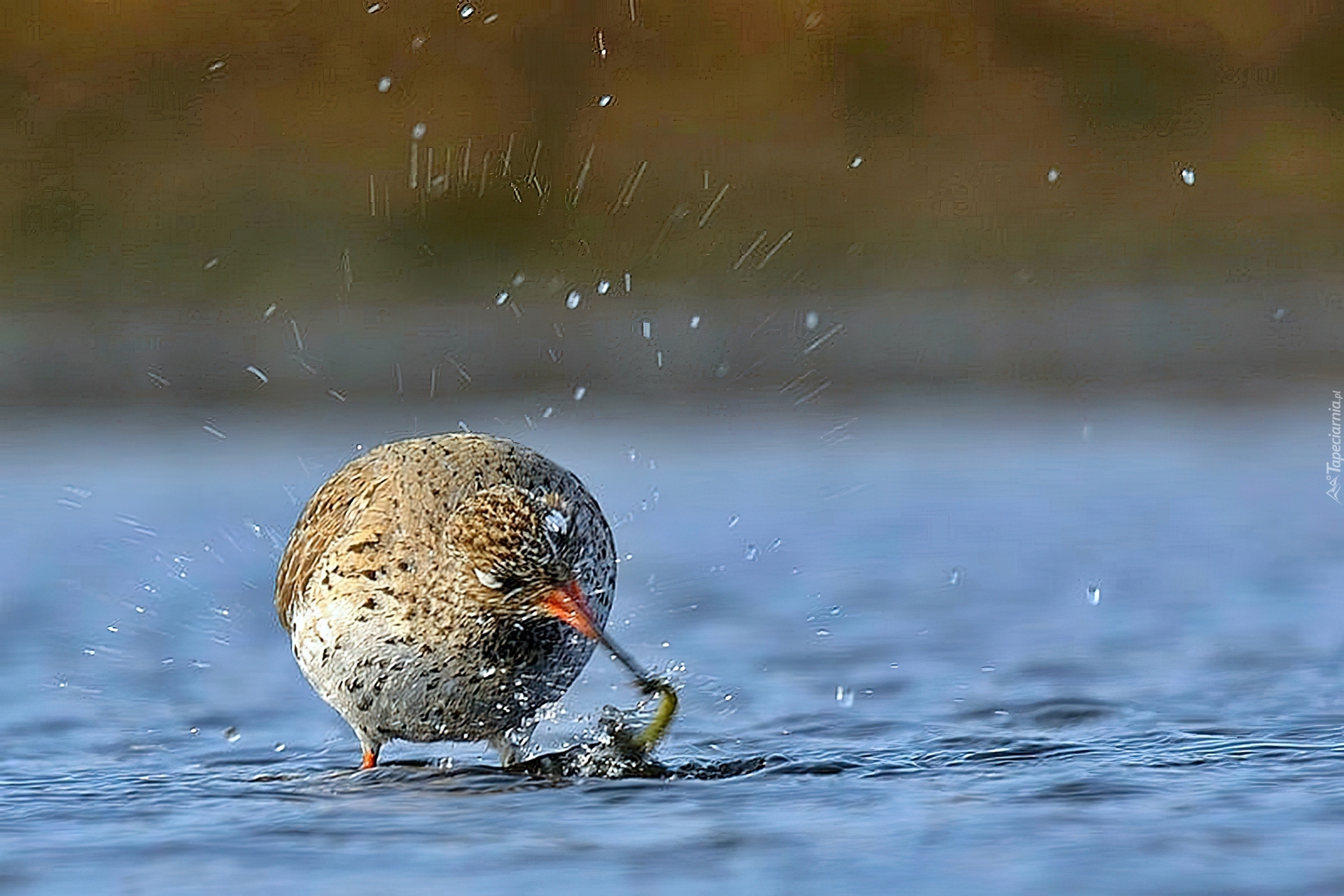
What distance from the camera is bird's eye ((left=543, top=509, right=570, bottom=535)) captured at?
8141 millimetres

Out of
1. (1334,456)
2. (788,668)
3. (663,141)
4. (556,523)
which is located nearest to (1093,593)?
(788,668)

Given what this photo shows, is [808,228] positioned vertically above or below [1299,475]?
above

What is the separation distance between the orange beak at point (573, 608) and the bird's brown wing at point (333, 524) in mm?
754

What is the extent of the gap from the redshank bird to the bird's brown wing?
0.01 m

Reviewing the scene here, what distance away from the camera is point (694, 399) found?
20.1 m

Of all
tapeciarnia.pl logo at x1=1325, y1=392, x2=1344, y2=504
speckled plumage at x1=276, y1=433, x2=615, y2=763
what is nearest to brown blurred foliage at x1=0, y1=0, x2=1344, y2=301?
tapeciarnia.pl logo at x1=1325, y1=392, x2=1344, y2=504

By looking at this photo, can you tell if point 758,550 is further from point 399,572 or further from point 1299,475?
point 399,572

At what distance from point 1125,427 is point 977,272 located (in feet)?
22.9

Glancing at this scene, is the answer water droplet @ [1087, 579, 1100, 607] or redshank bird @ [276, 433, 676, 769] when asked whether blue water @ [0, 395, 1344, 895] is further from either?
redshank bird @ [276, 433, 676, 769]

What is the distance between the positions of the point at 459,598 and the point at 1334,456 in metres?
9.67

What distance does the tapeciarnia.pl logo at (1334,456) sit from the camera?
50.2ft

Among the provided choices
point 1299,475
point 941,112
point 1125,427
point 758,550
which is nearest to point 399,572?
point 758,550

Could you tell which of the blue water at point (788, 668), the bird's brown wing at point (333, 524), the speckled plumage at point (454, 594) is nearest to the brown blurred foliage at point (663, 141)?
the blue water at point (788, 668)

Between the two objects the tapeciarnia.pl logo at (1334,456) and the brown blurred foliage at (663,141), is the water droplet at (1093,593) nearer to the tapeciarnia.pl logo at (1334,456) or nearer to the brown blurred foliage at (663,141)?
the tapeciarnia.pl logo at (1334,456)
